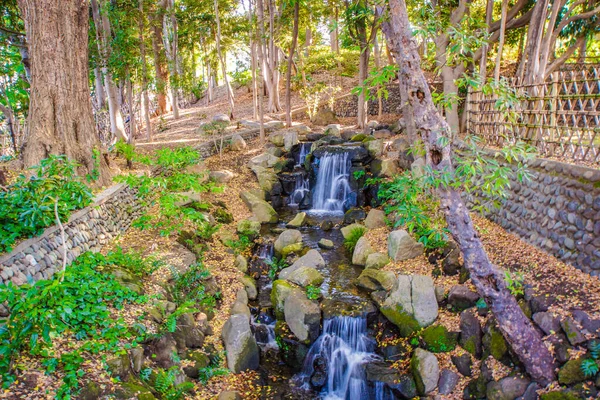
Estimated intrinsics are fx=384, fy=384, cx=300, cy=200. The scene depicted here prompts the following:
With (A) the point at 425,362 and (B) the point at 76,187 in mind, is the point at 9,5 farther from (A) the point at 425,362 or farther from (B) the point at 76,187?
(A) the point at 425,362

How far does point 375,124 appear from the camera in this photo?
16516 millimetres

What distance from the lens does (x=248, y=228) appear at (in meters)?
11.1

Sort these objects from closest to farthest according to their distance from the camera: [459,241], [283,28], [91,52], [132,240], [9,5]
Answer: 1. [459,241]
2. [132,240]
3. [9,5]
4. [91,52]
5. [283,28]

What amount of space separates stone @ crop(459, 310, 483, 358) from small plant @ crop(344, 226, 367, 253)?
422 centimetres

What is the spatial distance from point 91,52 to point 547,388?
14.2m

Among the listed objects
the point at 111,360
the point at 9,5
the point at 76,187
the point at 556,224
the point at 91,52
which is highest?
the point at 9,5

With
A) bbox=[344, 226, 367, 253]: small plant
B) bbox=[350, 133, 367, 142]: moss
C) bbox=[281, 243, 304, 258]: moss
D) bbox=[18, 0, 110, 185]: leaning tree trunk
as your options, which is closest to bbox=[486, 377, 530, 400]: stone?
bbox=[344, 226, 367, 253]: small plant

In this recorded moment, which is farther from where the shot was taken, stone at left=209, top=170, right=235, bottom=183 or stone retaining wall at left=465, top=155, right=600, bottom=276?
stone at left=209, top=170, right=235, bottom=183

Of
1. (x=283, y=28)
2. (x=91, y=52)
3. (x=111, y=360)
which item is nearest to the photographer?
(x=111, y=360)

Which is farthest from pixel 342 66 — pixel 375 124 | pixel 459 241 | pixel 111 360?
pixel 111 360

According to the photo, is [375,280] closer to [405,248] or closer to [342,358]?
[405,248]

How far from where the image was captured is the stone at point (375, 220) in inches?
417

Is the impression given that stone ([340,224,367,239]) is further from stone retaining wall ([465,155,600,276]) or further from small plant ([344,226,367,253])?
stone retaining wall ([465,155,600,276])

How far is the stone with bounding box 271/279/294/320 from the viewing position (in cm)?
782
